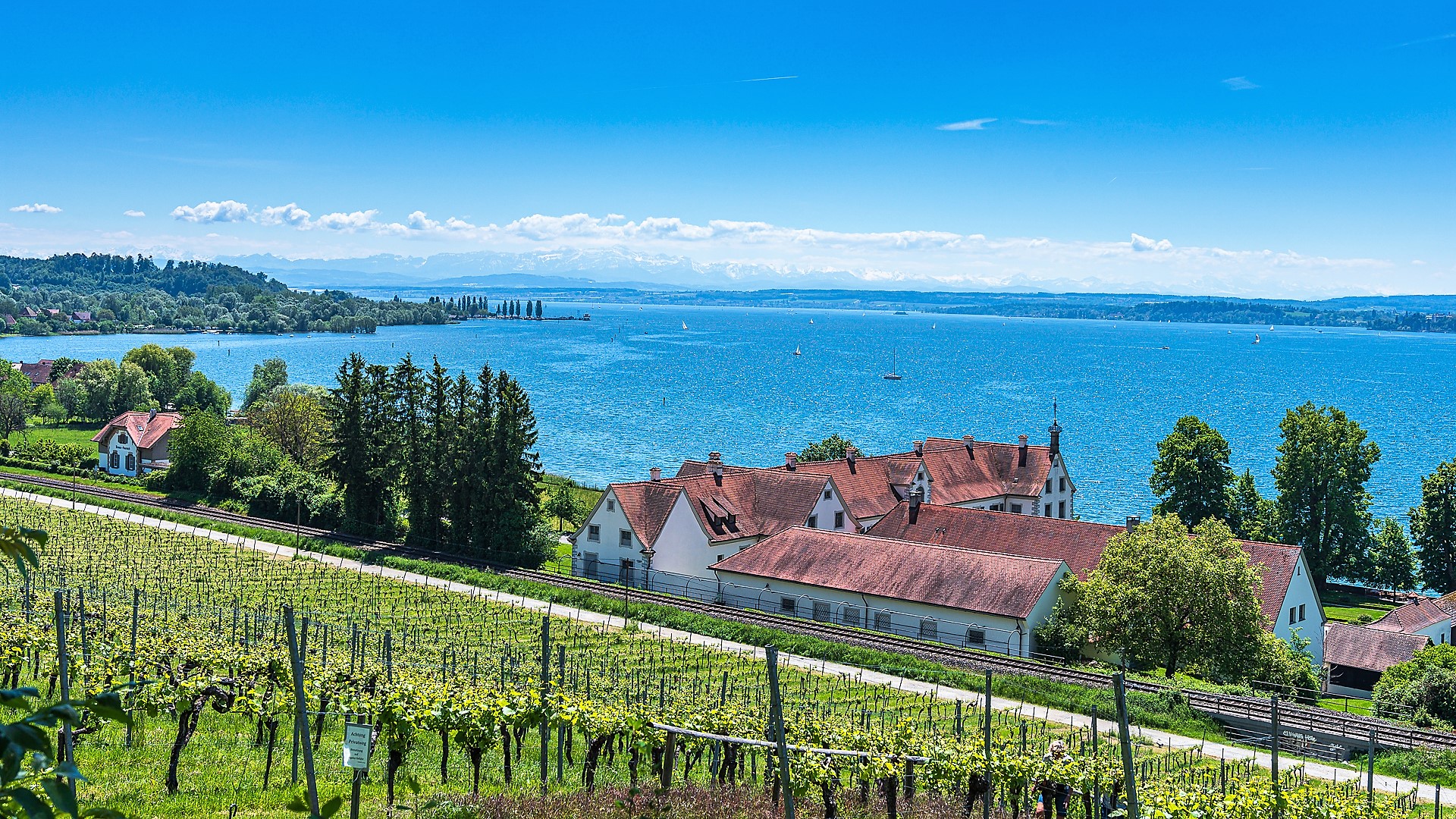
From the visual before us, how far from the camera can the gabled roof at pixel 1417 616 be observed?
4656cm

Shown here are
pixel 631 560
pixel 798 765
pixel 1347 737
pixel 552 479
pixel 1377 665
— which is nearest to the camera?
pixel 798 765

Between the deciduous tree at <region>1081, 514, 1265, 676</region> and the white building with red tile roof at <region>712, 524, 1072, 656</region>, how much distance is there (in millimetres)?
3372

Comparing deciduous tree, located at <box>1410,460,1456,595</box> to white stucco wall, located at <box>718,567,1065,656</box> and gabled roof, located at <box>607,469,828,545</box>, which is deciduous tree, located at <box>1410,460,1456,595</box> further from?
gabled roof, located at <box>607,469,828,545</box>

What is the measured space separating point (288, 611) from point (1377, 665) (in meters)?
42.9

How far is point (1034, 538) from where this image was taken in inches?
1999

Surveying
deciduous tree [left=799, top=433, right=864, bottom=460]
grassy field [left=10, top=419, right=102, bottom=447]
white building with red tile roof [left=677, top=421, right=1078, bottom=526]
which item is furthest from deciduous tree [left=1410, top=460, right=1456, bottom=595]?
grassy field [left=10, top=419, right=102, bottom=447]

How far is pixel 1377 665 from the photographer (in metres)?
43.0

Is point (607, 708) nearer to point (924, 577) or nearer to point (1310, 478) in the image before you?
point (924, 577)

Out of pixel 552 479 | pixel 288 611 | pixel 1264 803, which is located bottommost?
pixel 552 479

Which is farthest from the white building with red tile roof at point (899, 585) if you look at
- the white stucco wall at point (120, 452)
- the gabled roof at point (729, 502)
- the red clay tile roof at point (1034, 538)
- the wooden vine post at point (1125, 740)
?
the white stucco wall at point (120, 452)

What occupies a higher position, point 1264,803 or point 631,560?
point 1264,803

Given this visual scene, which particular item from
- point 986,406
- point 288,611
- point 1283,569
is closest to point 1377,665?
point 1283,569

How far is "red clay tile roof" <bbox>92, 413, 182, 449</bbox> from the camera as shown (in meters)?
85.8

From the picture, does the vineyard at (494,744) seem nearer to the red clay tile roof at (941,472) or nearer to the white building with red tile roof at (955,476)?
the red clay tile roof at (941,472)
